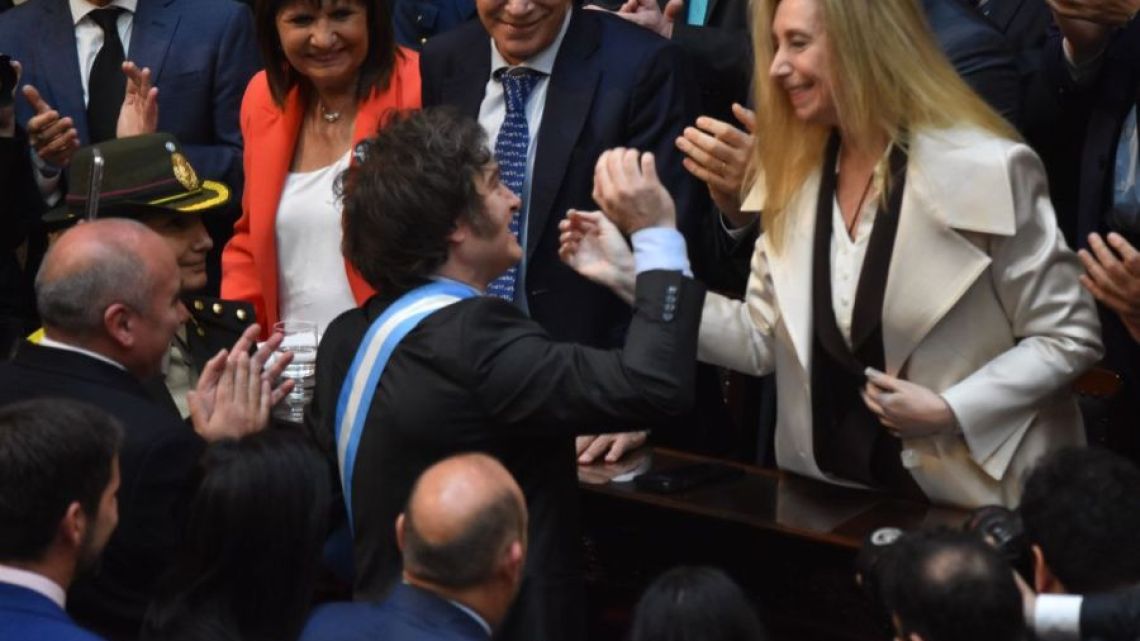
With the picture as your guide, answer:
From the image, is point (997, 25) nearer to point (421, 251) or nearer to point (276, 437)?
point (421, 251)

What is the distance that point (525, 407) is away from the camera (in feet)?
11.9

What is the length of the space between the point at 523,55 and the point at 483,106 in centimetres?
17

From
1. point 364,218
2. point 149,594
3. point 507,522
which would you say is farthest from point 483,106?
point 507,522

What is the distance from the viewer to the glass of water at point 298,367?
182 inches

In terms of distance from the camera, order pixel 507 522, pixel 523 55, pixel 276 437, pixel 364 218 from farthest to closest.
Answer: pixel 523 55, pixel 364 218, pixel 276 437, pixel 507 522

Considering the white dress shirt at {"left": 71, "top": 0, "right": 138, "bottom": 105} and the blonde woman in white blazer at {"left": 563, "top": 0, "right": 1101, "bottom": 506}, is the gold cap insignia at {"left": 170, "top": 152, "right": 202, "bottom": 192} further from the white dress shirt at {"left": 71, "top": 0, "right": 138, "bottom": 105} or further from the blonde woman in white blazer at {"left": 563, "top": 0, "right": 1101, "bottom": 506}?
the blonde woman in white blazer at {"left": 563, "top": 0, "right": 1101, "bottom": 506}

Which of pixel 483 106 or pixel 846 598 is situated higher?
pixel 483 106

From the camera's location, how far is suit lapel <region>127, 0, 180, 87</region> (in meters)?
5.84

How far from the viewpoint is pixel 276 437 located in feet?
11.6

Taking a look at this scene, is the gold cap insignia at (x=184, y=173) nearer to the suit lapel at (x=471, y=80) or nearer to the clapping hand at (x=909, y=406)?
the suit lapel at (x=471, y=80)

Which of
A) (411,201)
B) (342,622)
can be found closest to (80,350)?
(411,201)

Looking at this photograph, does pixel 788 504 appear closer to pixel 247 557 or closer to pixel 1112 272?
pixel 1112 272

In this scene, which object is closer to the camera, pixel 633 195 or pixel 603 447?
pixel 633 195

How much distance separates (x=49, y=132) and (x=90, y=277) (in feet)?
5.35
